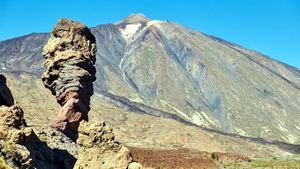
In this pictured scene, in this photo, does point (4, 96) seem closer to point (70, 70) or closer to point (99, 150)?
point (99, 150)

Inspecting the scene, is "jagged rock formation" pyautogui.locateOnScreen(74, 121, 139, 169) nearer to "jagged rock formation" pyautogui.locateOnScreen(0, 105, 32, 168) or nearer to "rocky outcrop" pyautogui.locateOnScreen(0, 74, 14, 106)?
"jagged rock formation" pyautogui.locateOnScreen(0, 105, 32, 168)

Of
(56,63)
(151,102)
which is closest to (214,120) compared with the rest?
(151,102)

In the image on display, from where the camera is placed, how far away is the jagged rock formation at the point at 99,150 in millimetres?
18109

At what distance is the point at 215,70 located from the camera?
642 feet

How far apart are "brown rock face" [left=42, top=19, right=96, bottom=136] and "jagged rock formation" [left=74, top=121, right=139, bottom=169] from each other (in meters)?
8.76

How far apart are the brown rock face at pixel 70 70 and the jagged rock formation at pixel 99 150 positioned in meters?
8.76

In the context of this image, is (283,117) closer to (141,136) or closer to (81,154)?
(141,136)

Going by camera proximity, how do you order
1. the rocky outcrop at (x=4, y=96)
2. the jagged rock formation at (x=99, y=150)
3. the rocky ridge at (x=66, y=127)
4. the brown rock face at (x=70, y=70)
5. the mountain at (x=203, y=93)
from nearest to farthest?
the rocky ridge at (x=66, y=127)
the jagged rock formation at (x=99, y=150)
the rocky outcrop at (x=4, y=96)
the brown rock face at (x=70, y=70)
the mountain at (x=203, y=93)

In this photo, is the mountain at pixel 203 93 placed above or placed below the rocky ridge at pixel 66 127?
above

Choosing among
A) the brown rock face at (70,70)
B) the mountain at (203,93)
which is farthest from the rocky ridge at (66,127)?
the mountain at (203,93)

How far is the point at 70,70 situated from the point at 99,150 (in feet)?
35.4

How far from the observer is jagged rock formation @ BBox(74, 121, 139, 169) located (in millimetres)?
18109

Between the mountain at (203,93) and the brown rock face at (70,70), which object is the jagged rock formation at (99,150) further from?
the mountain at (203,93)

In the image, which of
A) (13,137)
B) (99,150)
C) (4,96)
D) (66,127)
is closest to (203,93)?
(66,127)
